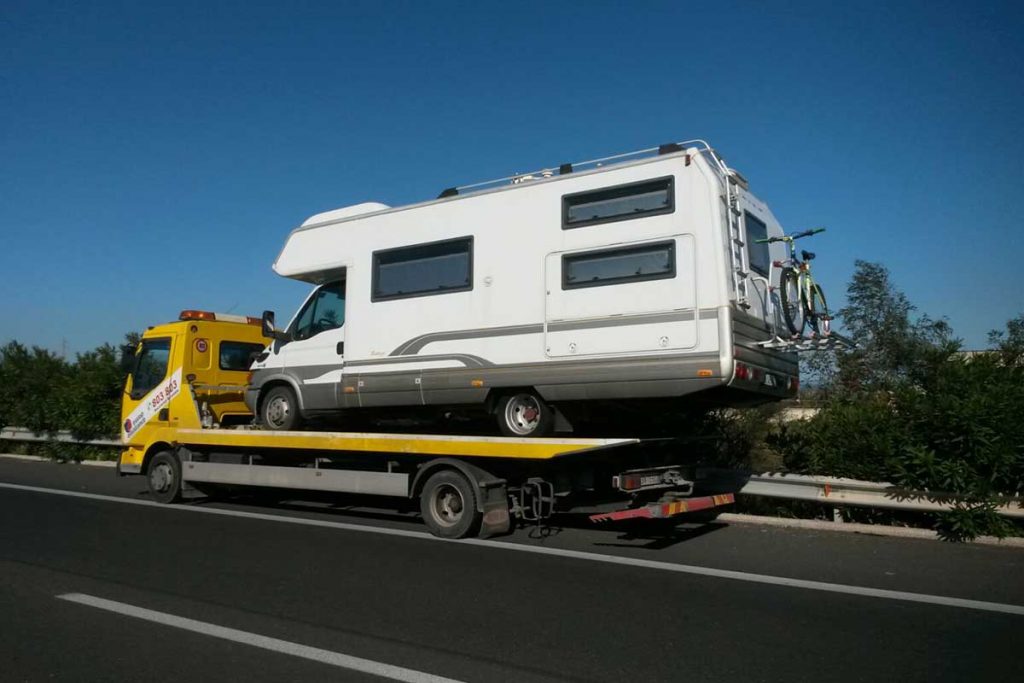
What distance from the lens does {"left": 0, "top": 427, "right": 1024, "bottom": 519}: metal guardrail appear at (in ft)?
28.2

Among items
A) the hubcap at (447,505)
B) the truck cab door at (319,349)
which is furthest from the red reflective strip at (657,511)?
the truck cab door at (319,349)

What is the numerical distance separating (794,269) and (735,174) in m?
1.24

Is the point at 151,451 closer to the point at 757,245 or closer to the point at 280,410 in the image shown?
the point at 280,410

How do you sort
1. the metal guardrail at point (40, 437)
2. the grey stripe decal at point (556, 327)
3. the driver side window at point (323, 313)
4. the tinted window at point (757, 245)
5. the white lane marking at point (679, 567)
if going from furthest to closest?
the metal guardrail at point (40, 437), the driver side window at point (323, 313), the tinted window at point (757, 245), the grey stripe decal at point (556, 327), the white lane marking at point (679, 567)

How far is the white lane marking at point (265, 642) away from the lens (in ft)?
15.1

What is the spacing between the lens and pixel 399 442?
9266mm

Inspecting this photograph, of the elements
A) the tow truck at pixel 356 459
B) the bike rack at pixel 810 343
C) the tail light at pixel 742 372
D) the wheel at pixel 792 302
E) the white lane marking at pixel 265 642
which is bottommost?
the white lane marking at pixel 265 642

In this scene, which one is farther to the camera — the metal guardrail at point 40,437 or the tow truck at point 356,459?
the metal guardrail at point 40,437

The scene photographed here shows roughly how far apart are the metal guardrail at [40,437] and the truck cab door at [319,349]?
367 inches

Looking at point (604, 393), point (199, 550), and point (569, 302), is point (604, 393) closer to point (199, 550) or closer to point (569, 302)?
point (569, 302)

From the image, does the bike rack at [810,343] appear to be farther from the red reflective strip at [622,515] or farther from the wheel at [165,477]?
the wheel at [165,477]

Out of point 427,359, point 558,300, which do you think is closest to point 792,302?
point 558,300

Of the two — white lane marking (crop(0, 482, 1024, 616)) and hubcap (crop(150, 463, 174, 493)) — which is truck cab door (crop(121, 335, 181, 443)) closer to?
hubcap (crop(150, 463, 174, 493))

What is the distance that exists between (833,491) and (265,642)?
6.65m
